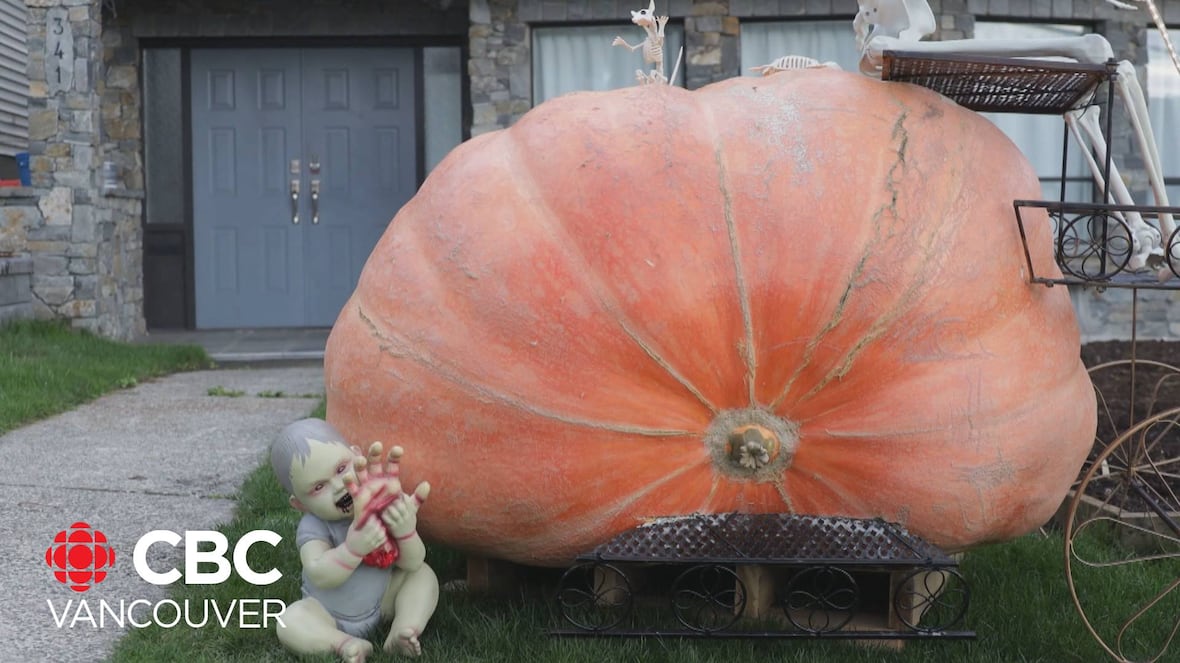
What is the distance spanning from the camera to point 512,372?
2627 mm

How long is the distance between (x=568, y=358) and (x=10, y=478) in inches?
109

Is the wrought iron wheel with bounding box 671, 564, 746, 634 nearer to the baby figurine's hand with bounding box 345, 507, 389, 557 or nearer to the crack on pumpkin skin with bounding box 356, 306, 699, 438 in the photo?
the crack on pumpkin skin with bounding box 356, 306, 699, 438

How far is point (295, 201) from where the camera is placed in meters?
10.1

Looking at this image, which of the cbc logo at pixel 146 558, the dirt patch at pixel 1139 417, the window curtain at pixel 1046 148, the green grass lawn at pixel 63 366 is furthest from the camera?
the window curtain at pixel 1046 148

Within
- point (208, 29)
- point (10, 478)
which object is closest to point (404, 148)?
point (208, 29)

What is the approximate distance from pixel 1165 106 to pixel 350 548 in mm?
9823

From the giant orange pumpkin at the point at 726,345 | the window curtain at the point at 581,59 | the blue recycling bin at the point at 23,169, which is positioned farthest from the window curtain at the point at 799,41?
the giant orange pumpkin at the point at 726,345

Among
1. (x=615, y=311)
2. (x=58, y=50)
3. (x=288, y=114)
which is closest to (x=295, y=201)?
(x=288, y=114)

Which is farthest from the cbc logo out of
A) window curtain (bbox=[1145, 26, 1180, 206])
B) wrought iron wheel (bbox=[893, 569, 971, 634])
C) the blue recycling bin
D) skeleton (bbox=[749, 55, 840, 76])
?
window curtain (bbox=[1145, 26, 1180, 206])

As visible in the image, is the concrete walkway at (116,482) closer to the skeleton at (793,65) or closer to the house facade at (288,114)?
the skeleton at (793,65)

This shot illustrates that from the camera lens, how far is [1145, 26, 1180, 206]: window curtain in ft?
33.4

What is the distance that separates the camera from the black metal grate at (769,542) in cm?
251

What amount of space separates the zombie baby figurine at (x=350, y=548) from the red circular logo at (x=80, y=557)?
0.92 m

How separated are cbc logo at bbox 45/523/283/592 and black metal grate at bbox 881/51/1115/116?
2.01 metres
